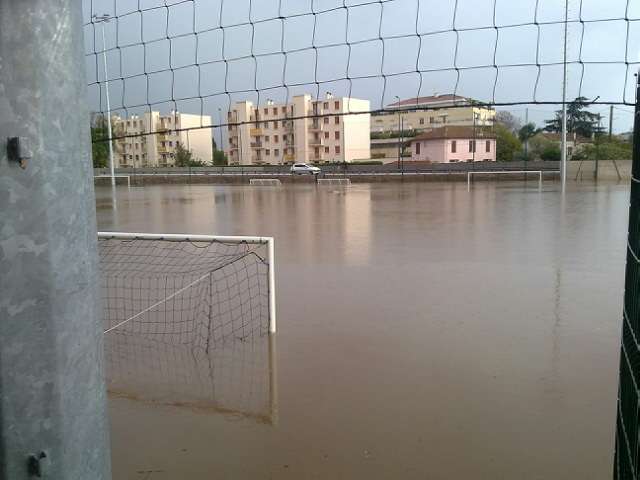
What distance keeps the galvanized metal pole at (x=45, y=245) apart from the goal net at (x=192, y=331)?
7.70 ft

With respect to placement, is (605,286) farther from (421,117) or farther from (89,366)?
(421,117)

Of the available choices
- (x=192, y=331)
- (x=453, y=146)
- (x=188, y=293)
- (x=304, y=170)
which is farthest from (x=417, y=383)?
(x=453, y=146)

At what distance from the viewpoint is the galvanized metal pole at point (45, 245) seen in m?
1.05

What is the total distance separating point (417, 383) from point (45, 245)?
3059 mm

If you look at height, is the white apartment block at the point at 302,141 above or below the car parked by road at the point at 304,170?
above

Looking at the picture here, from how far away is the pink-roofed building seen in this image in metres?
51.2

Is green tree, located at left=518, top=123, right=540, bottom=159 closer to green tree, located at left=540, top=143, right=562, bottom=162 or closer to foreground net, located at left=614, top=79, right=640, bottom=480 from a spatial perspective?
green tree, located at left=540, top=143, right=562, bottom=162

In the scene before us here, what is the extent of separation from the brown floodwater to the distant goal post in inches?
14.4

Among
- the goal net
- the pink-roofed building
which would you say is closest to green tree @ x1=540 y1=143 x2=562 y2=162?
the pink-roofed building

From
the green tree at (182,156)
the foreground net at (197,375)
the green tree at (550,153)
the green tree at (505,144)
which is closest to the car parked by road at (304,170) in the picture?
the green tree at (505,144)

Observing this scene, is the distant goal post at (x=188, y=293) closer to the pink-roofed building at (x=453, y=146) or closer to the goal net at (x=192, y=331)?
the goal net at (x=192, y=331)

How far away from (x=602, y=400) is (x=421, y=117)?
2466 inches

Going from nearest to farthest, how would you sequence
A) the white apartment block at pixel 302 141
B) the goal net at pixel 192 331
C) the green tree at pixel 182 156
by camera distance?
1. the goal net at pixel 192 331
2. the green tree at pixel 182 156
3. the white apartment block at pixel 302 141

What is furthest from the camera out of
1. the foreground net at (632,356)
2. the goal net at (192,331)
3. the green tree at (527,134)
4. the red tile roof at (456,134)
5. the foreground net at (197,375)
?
the red tile roof at (456,134)
